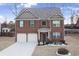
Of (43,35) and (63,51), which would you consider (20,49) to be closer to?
(43,35)

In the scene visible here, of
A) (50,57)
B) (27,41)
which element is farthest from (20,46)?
(50,57)

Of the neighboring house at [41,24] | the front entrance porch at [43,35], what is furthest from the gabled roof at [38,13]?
the front entrance porch at [43,35]

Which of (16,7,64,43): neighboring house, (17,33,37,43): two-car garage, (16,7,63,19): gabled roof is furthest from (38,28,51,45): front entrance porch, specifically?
(16,7,63,19): gabled roof

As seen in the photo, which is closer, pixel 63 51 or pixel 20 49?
pixel 63 51

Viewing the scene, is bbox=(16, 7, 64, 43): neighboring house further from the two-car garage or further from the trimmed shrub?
the trimmed shrub

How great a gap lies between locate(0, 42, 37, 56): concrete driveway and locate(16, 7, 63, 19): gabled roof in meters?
0.54

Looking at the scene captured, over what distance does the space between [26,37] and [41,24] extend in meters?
0.40

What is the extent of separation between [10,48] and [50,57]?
0.81m

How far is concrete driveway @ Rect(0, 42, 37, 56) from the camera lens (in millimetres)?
5825

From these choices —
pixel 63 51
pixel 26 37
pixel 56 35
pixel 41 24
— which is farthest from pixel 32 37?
pixel 63 51

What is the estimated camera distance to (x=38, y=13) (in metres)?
5.91

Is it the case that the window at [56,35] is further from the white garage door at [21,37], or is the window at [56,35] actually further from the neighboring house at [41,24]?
the white garage door at [21,37]

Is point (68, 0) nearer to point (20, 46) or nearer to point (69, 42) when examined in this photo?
point (69, 42)

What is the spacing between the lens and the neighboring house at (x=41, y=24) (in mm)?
5871
